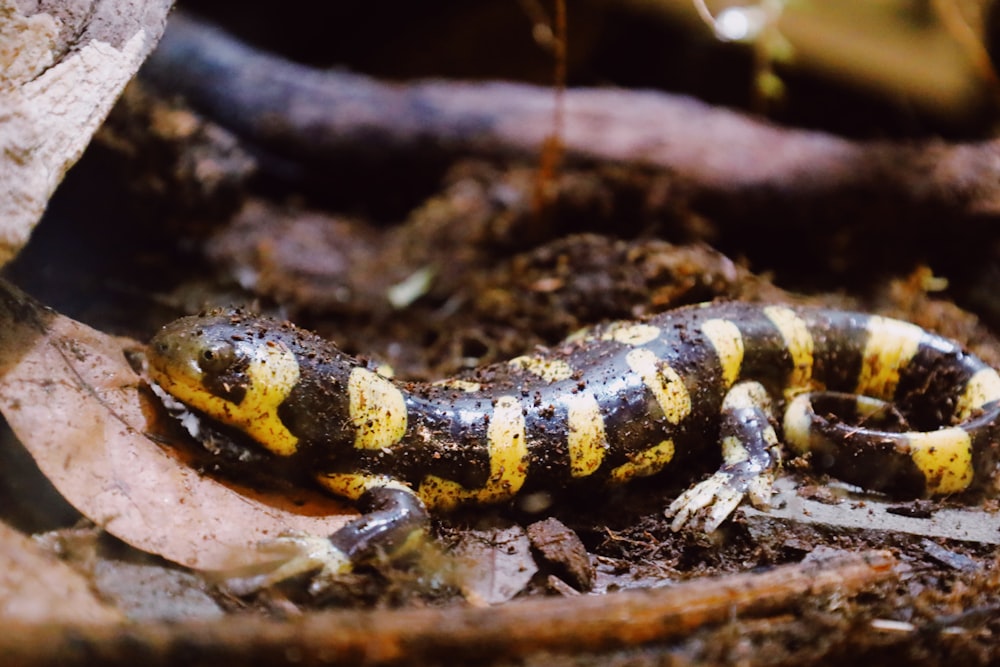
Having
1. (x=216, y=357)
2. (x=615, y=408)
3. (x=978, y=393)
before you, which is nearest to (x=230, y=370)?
(x=216, y=357)

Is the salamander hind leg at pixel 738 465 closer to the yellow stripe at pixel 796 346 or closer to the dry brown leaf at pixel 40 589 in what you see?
the yellow stripe at pixel 796 346

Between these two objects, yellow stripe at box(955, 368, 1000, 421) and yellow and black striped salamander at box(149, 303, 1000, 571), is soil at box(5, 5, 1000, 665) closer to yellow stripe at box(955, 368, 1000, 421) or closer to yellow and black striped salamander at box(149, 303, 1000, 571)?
yellow and black striped salamander at box(149, 303, 1000, 571)

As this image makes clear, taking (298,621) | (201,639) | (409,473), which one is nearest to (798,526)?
(409,473)

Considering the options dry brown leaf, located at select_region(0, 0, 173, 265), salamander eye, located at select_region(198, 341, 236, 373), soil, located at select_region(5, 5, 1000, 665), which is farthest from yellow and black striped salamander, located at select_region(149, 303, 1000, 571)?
dry brown leaf, located at select_region(0, 0, 173, 265)

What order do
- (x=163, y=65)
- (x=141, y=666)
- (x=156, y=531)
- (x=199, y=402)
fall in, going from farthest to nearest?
(x=163, y=65), (x=199, y=402), (x=156, y=531), (x=141, y=666)

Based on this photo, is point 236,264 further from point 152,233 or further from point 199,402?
point 199,402

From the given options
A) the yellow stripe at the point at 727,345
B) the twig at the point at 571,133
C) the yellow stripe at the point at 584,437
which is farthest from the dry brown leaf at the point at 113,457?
the twig at the point at 571,133
